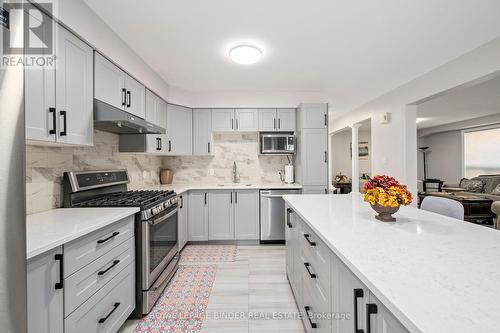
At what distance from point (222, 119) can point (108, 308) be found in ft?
9.89

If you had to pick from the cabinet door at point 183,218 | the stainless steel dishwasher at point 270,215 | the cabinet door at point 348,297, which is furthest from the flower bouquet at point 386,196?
the cabinet door at point 183,218

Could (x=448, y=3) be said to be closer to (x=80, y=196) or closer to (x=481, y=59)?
(x=481, y=59)

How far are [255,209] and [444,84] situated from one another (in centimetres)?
304

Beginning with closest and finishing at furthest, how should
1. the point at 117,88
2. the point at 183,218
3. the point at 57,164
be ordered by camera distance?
the point at 57,164
the point at 117,88
the point at 183,218

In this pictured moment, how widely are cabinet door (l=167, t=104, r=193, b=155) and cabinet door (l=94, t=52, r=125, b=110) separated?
1336mm

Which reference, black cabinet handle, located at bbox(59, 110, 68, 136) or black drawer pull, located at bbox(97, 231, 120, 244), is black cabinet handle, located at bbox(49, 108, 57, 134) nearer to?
black cabinet handle, located at bbox(59, 110, 68, 136)

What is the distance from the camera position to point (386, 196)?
4.37 feet

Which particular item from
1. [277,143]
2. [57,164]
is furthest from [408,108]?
[57,164]

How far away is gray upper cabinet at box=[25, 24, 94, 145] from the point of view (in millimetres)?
1358

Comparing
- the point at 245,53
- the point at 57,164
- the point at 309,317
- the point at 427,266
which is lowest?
the point at 309,317

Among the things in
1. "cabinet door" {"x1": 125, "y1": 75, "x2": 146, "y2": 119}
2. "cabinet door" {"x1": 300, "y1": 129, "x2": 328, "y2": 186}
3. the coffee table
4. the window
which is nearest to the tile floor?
"cabinet door" {"x1": 300, "y1": 129, "x2": 328, "y2": 186}

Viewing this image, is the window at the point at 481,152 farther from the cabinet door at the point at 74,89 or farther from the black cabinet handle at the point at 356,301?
the cabinet door at the point at 74,89

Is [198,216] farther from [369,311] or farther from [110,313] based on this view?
[369,311]

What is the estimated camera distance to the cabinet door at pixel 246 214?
11.9ft
